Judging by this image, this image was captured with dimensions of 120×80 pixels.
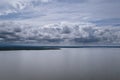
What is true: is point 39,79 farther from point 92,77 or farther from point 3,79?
point 92,77

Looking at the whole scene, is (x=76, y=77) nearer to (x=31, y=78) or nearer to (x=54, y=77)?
(x=54, y=77)

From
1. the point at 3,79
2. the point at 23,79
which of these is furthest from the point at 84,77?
the point at 3,79

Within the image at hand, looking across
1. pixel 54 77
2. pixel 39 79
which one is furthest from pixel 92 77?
pixel 39 79

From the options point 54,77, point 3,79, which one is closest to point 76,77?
point 54,77

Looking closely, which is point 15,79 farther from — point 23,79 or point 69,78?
point 69,78

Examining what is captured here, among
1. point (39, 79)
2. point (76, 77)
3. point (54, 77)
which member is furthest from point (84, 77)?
point (39, 79)
